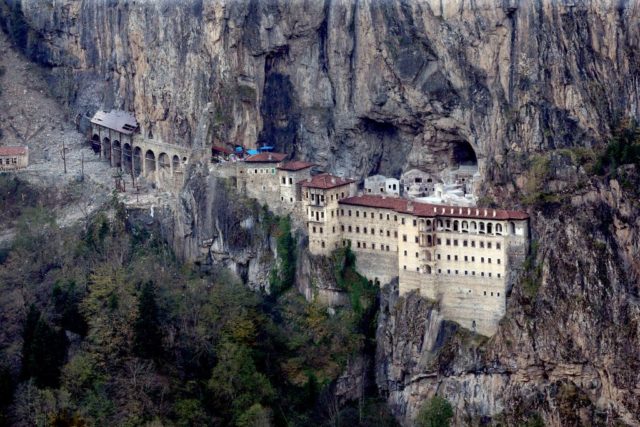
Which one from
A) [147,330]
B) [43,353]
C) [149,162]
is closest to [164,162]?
[149,162]

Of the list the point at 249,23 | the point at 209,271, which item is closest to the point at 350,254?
the point at 209,271

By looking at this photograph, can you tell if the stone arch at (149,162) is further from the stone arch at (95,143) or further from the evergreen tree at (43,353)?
the evergreen tree at (43,353)

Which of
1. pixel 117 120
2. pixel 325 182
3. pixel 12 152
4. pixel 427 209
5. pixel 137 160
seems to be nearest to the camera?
pixel 427 209

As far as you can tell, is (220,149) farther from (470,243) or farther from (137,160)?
(470,243)

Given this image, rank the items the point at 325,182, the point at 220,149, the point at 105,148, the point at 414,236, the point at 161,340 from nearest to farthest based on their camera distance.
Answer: the point at 414,236 < the point at 161,340 < the point at 325,182 < the point at 220,149 < the point at 105,148

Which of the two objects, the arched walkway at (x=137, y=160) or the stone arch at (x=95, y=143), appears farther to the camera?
the stone arch at (x=95, y=143)

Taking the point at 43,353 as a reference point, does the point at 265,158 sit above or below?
→ above

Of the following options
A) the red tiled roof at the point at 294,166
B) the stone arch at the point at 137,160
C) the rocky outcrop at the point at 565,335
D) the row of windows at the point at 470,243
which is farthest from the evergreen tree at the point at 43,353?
the stone arch at the point at 137,160

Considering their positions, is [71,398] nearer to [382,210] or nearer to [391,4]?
[382,210]
